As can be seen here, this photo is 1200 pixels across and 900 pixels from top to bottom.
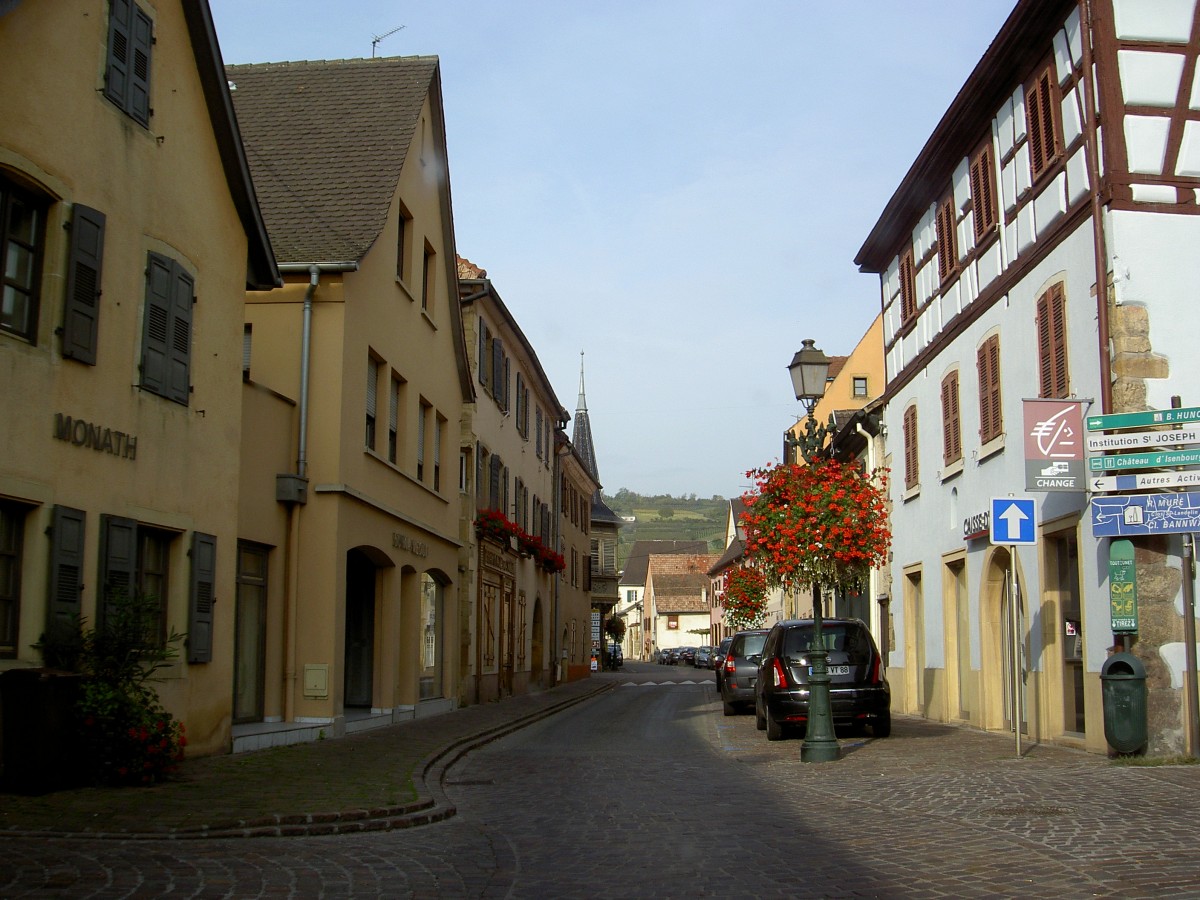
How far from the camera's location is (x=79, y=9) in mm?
11523

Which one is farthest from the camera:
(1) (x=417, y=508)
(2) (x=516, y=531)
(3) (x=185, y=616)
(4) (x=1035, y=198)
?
(2) (x=516, y=531)

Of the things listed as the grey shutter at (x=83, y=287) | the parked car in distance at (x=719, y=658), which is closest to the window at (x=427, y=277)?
the parked car in distance at (x=719, y=658)

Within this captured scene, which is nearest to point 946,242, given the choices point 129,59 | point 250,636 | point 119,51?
point 250,636

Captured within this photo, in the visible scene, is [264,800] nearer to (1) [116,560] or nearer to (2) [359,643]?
(1) [116,560]

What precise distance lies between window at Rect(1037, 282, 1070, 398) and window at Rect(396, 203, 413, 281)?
33.5 feet

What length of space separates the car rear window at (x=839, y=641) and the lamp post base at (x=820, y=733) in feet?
8.31

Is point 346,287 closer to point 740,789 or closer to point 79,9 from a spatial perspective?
point 79,9

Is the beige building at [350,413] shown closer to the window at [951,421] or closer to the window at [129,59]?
the window at [129,59]

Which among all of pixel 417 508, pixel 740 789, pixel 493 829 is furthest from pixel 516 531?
pixel 493 829

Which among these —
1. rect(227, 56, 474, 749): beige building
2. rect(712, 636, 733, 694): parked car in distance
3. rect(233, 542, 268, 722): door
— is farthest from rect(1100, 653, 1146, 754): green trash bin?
rect(712, 636, 733, 694): parked car in distance

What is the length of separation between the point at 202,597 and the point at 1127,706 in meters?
9.55

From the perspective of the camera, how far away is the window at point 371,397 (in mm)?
19688

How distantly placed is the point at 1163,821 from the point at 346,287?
41.3ft

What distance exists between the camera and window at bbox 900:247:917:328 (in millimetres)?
23719
